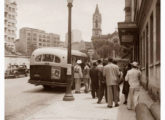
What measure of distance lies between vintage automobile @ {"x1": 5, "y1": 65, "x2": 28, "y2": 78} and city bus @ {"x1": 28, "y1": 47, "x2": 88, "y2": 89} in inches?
328

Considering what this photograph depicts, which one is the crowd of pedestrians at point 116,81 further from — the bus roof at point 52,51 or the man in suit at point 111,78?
the bus roof at point 52,51

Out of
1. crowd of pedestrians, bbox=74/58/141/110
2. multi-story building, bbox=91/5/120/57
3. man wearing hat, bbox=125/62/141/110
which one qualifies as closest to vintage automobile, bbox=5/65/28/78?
multi-story building, bbox=91/5/120/57

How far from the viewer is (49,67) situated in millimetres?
15695

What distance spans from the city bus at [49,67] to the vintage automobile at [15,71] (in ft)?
27.3

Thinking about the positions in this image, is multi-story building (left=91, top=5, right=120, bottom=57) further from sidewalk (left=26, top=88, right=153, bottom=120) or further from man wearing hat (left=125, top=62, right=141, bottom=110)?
sidewalk (left=26, top=88, right=153, bottom=120)

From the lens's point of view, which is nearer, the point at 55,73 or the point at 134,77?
the point at 134,77

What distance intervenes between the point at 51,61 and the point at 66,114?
746 centimetres

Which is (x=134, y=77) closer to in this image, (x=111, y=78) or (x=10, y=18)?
(x=111, y=78)

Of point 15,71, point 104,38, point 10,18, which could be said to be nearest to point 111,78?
point 10,18

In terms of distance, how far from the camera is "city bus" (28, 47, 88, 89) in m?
15.7

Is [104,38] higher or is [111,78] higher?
[104,38]

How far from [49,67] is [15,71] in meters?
12.5
